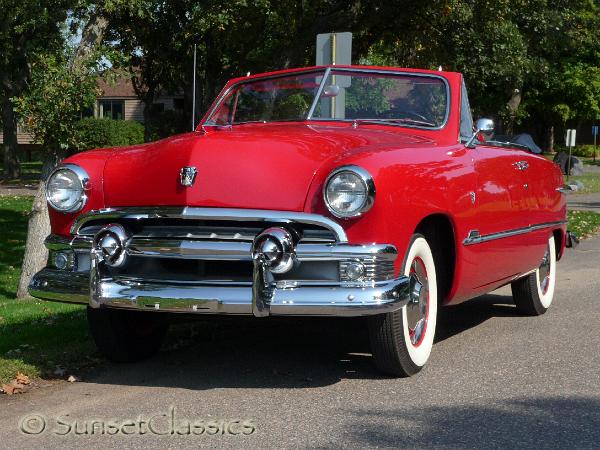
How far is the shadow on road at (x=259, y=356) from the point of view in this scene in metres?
6.00

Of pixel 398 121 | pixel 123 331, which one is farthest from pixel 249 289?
pixel 398 121

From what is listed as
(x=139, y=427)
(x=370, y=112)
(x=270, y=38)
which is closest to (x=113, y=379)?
(x=139, y=427)

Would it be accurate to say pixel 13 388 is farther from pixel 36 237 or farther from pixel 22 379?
pixel 36 237

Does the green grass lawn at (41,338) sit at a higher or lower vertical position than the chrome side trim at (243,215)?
lower

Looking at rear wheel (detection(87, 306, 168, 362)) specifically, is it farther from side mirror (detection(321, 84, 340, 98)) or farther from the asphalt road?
side mirror (detection(321, 84, 340, 98))

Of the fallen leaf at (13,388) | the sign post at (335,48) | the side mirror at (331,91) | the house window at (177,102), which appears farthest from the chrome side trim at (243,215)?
the house window at (177,102)

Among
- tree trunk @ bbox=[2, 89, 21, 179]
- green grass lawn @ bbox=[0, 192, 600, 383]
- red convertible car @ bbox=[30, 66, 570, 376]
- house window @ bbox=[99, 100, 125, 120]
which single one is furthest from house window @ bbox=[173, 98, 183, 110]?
red convertible car @ bbox=[30, 66, 570, 376]

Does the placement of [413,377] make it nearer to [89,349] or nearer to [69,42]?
[89,349]

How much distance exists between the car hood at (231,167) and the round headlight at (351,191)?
5.0 inches

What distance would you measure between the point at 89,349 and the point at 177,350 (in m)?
0.58

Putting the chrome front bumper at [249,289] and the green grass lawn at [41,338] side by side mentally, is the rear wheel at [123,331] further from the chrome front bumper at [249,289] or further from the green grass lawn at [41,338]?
the chrome front bumper at [249,289]

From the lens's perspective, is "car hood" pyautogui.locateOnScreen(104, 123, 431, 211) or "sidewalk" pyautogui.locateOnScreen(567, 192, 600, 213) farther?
A: "sidewalk" pyautogui.locateOnScreen(567, 192, 600, 213)

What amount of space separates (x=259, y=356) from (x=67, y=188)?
5.18 feet

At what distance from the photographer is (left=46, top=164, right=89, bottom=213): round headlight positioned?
19.6 ft
